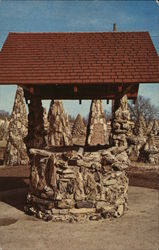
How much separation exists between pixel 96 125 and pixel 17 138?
683cm

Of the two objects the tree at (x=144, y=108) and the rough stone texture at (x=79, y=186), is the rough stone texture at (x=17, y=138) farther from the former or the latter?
the tree at (x=144, y=108)

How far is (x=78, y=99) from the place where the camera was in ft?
36.1

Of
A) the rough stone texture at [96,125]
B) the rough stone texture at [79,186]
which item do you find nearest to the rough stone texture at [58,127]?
the rough stone texture at [96,125]

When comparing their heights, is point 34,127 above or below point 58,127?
below

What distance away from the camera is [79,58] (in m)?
8.85

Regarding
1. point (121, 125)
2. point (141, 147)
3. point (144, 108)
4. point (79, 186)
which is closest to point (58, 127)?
point (141, 147)

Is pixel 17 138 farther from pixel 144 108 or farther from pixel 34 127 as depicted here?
pixel 144 108

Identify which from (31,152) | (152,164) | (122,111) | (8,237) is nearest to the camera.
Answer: (8,237)

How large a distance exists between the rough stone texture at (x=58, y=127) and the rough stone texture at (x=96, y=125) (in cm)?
186

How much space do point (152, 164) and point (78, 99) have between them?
9.03 metres

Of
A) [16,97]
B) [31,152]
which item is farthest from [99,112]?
[31,152]

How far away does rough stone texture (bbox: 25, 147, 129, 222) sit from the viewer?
24.8 ft

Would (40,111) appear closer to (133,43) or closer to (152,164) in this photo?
(133,43)

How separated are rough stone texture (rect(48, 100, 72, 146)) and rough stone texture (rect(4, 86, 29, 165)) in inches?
140
